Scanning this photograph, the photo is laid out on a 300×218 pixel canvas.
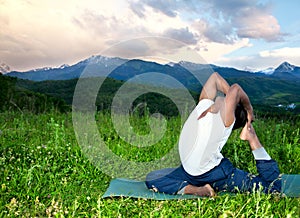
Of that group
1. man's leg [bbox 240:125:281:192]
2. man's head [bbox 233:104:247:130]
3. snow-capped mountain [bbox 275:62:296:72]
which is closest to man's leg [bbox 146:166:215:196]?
man's leg [bbox 240:125:281:192]

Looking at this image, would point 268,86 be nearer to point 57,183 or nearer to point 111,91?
point 111,91

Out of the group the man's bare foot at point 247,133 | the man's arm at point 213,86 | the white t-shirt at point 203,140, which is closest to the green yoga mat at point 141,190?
the white t-shirt at point 203,140

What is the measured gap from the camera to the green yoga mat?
4176 millimetres

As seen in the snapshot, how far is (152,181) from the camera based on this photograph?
4.52 m

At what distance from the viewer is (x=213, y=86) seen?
181 inches

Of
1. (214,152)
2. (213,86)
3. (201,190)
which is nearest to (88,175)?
(201,190)

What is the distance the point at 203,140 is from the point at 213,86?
0.72m

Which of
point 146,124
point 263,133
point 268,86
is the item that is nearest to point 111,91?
point 146,124

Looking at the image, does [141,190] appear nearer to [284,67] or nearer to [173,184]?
[173,184]

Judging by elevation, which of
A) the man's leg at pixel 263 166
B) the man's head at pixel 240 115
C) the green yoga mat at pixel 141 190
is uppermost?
the man's head at pixel 240 115

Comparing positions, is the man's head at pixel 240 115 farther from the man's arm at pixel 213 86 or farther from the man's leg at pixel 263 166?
the man's arm at pixel 213 86

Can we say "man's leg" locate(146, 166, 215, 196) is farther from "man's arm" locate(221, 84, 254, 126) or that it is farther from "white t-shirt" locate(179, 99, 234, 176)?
"man's arm" locate(221, 84, 254, 126)

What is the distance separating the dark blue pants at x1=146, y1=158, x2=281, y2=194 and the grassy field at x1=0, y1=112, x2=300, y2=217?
1.06ft

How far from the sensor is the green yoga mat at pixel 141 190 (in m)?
4.18
